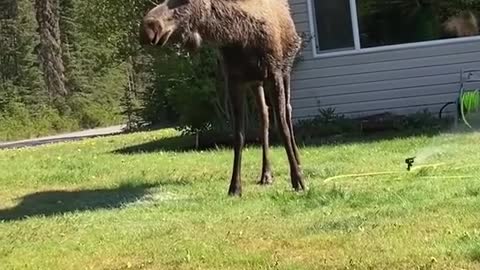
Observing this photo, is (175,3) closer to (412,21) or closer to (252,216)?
(252,216)

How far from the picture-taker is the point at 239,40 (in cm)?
799

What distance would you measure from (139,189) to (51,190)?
3.63 feet

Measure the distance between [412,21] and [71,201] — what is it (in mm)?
7807

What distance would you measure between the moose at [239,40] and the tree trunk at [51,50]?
26.3m

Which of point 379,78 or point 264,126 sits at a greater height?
point 264,126

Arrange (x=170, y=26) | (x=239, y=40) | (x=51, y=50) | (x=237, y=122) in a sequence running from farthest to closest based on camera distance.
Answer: (x=51, y=50) → (x=237, y=122) → (x=239, y=40) → (x=170, y=26)

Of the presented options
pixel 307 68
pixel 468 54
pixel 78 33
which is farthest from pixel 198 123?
pixel 78 33

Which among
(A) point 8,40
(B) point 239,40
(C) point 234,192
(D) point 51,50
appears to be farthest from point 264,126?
(A) point 8,40

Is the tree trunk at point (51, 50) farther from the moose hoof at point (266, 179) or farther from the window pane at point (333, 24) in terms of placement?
the moose hoof at point (266, 179)

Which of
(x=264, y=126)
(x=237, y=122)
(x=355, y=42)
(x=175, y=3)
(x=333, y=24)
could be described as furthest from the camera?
(x=333, y=24)

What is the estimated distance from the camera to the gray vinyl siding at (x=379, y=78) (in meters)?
14.9

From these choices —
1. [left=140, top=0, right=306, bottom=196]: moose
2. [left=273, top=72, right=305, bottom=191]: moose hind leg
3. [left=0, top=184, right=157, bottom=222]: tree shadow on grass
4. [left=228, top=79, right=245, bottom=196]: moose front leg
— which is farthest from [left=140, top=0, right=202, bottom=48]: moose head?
[left=0, top=184, right=157, bottom=222]: tree shadow on grass

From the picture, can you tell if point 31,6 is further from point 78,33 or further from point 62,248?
point 62,248

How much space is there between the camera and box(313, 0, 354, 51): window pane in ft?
49.5
